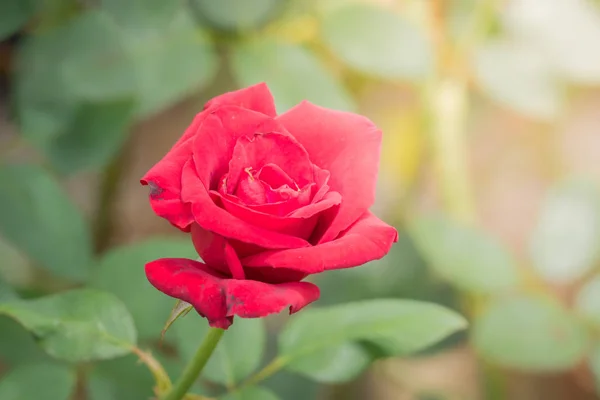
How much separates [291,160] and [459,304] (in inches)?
25.3

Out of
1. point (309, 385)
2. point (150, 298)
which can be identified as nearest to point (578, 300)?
point (309, 385)

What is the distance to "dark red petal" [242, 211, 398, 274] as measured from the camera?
0.30 meters

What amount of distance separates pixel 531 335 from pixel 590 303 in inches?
3.2

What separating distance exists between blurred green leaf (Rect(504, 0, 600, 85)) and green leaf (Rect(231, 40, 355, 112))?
1.05 ft

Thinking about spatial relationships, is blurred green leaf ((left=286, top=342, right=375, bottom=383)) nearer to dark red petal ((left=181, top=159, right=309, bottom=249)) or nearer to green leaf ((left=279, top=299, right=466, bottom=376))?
green leaf ((left=279, top=299, right=466, bottom=376))

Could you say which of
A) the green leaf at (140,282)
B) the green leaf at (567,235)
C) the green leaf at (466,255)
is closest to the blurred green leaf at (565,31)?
the green leaf at (567,235)

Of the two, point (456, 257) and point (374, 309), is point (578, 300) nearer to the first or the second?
point (456, 257)

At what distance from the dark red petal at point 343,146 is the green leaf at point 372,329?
0.16 meters

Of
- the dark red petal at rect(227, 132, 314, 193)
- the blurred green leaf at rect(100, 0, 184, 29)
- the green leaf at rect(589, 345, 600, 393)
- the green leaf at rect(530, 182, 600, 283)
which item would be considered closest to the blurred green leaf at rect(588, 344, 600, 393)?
the green leaf at rect(589, 345, 600, 393)

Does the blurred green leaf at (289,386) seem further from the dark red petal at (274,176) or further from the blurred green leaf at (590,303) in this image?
the dark red petal at (274,176)

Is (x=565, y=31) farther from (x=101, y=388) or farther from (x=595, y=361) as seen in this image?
(x=101, y=388)

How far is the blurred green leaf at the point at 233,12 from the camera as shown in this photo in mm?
729

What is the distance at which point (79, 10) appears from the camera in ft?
2.79

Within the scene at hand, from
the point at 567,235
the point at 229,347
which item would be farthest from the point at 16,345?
the point at 567,235
